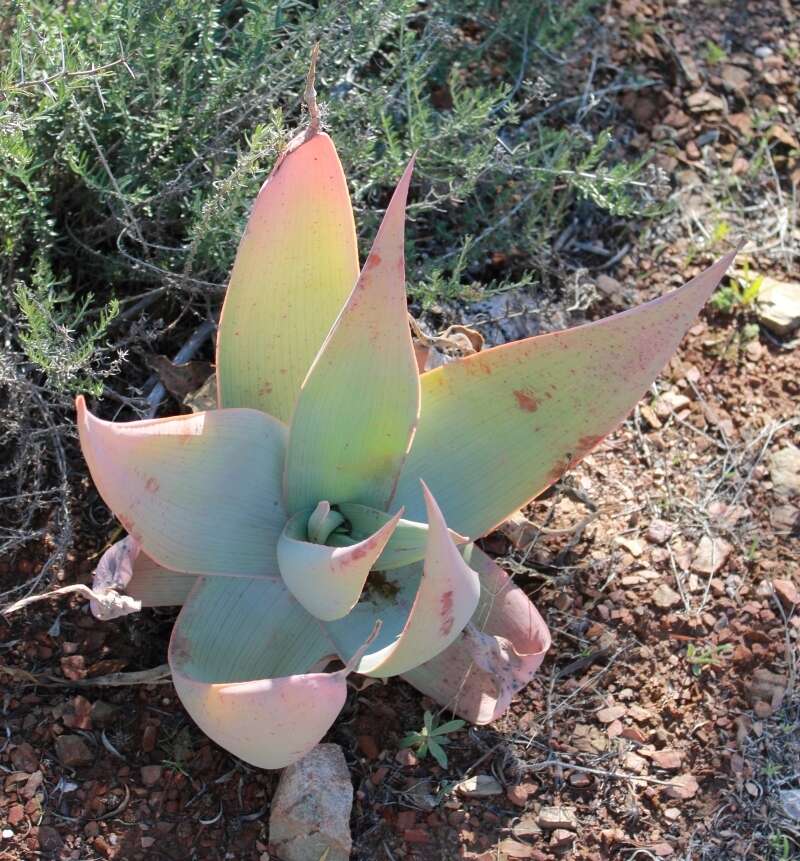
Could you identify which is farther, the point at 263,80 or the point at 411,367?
the point at 263,80

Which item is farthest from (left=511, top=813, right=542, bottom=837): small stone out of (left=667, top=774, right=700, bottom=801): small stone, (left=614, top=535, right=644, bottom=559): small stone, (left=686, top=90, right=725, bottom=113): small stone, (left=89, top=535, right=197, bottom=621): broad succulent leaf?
(left=686, top=90, right=725, bottom=113): small stone

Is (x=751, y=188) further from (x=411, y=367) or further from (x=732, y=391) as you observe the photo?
(x=411, y=367)

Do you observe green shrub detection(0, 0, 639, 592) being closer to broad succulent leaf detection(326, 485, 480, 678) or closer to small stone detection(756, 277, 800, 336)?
small stone detection(756, 277, 800, 336)

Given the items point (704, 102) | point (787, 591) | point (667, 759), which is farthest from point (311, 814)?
point (704, 102)

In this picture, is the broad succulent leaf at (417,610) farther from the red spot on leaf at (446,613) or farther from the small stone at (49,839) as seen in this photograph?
the small stone at (49,839)

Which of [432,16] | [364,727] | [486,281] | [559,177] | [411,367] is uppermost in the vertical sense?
[432,16]

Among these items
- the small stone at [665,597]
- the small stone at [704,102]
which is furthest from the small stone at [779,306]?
the small stone at [665,597]

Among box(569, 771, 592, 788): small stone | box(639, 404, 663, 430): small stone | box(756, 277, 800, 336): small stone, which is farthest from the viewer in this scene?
box(756, 277, 800, 336): small stone

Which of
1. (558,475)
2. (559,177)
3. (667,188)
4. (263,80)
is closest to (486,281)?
(559,177)
